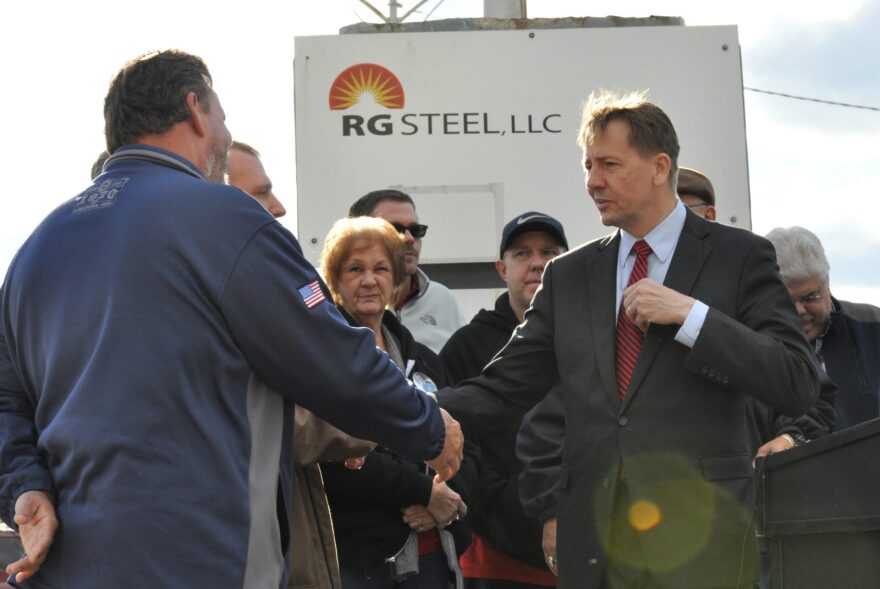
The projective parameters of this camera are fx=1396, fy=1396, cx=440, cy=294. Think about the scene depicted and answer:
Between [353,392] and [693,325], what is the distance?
42.8 inches

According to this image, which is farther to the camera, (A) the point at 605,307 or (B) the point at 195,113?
(A) the point at 605,307

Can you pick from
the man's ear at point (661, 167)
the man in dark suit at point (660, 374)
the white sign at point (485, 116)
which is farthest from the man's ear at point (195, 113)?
the white sign at point (485, 116)

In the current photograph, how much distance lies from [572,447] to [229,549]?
56.1 inches

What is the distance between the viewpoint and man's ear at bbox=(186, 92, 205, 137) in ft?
11.6

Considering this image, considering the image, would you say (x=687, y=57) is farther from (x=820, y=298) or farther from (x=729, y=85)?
(x=820, y=298)

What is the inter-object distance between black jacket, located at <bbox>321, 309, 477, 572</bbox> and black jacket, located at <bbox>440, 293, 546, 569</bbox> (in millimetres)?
673

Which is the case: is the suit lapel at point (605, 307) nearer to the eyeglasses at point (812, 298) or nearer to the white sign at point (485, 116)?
the eyeglasses at point (812, 298)

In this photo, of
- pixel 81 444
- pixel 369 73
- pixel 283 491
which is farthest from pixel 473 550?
pixel 369 73

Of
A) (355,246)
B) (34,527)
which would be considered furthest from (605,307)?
(34,527)

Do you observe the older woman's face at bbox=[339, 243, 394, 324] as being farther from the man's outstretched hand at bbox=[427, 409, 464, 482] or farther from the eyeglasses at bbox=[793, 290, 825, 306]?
the eyeglasses at bbox=[793, 290, 825, 306]

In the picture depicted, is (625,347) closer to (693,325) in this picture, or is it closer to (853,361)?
(693,325)

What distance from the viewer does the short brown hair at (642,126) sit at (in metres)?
4.41

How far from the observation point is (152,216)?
3.29 meters

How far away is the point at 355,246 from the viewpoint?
5.41 metres
